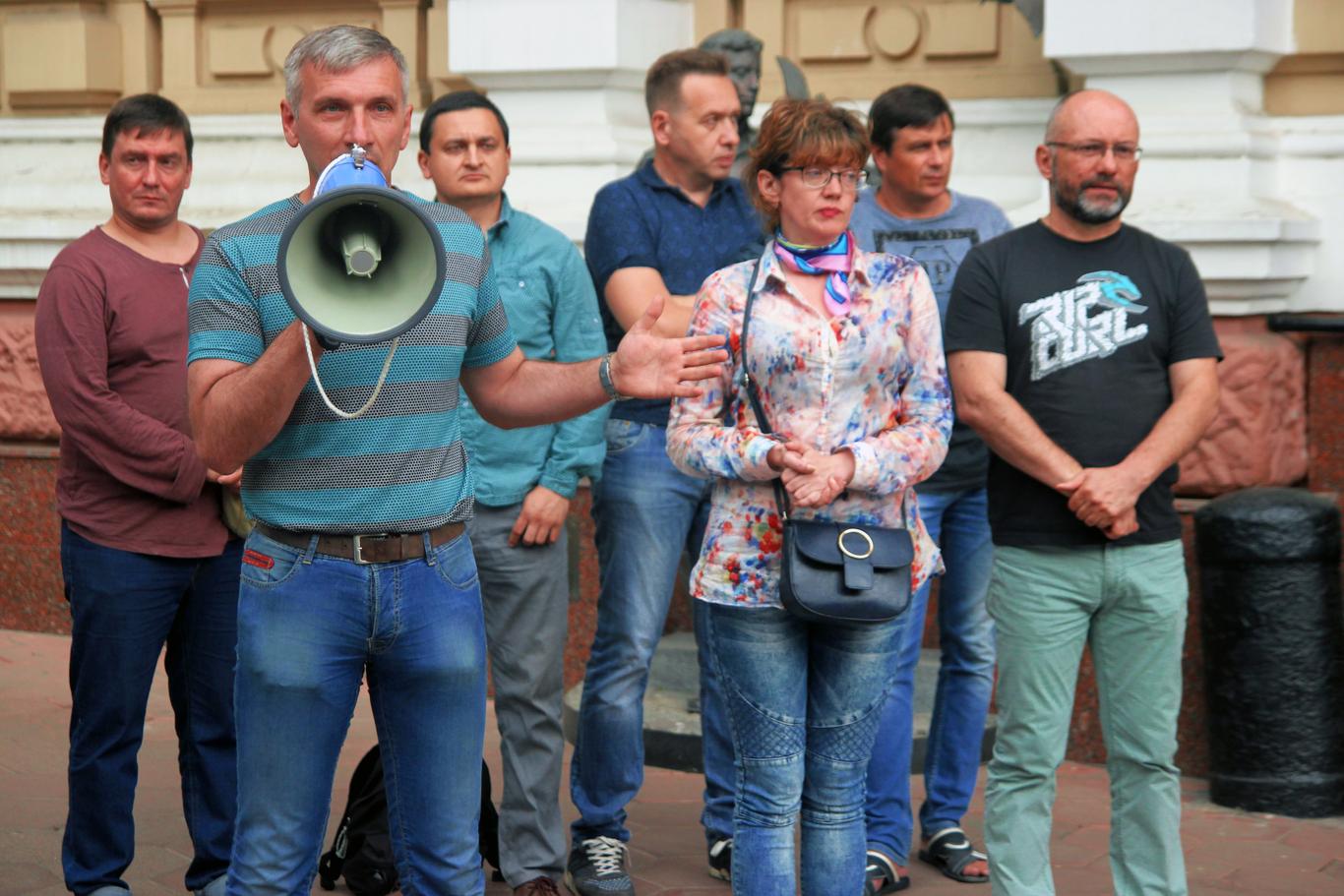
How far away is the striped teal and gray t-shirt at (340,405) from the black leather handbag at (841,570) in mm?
789

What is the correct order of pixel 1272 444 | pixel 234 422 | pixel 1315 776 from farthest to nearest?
pixel 1272 444 → pixel 1315 776 → pixel 234 422

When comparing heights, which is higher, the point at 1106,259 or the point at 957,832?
the point at 1106,259

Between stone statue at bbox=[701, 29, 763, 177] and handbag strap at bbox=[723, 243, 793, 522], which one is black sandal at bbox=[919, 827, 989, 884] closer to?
handbag strap at bbox=[723, 243, 793, 522]

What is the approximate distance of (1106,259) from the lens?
4.17 metres

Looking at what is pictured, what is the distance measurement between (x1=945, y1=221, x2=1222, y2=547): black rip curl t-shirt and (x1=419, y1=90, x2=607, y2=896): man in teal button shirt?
0.93m

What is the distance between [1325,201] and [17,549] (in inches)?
202

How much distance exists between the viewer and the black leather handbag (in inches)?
141

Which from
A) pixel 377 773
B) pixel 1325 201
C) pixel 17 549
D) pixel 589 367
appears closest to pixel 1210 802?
pixel 1325 201

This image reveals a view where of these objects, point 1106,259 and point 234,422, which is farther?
point 1106,259

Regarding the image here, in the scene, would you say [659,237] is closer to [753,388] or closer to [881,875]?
[753,388]

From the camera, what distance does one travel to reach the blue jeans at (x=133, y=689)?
13.8 ft

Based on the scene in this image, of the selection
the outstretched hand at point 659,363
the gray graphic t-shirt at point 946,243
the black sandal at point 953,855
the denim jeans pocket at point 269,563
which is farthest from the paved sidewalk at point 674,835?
the outstretched hand at point 659,363

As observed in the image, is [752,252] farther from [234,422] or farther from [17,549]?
[17,549]

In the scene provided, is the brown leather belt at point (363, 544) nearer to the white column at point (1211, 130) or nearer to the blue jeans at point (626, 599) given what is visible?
the blue jeans at point (626, 599)
